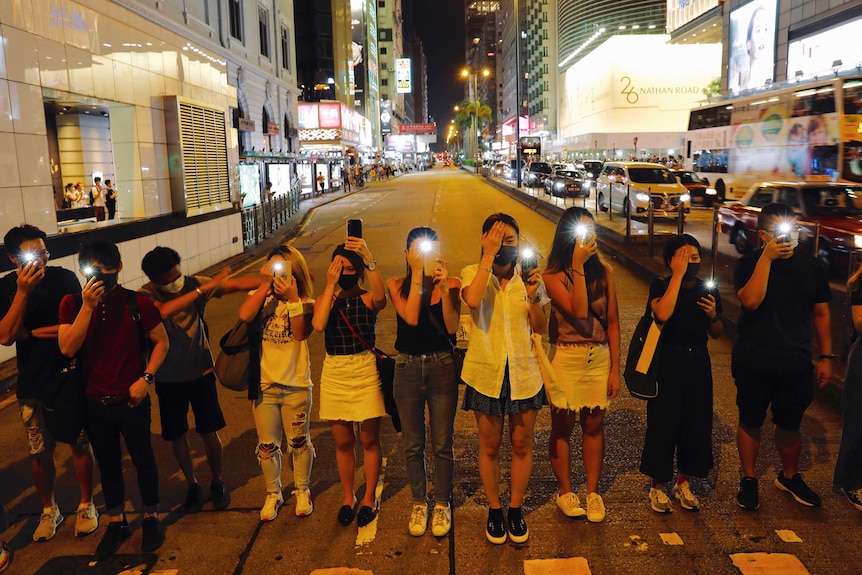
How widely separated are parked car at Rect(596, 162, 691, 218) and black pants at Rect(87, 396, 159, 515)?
60.3ft

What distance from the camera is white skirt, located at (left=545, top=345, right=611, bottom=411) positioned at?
400 cm

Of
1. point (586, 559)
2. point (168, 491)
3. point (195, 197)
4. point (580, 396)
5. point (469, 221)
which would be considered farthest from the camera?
point (469, 221)

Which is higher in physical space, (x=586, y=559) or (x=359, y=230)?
(x=359, y=230)

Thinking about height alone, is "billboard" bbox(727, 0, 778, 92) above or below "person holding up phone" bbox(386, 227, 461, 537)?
above

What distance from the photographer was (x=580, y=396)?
4020 mm

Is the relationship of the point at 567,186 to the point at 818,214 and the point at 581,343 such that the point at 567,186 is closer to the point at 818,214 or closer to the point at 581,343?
the point at 818,214

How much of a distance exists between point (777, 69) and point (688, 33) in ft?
47.9

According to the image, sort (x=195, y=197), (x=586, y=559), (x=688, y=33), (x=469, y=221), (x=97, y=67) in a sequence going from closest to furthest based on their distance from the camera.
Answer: (x=586, y=559) < (x=97, y=67) < (x=195, y=197) < (x=469, y=221) < (x=688, y=33)

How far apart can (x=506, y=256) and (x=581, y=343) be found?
2.57 ft

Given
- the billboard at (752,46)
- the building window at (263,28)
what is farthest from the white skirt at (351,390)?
the billboard at (752,46)

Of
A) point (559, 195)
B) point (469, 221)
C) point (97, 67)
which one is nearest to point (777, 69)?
point (559, 195)

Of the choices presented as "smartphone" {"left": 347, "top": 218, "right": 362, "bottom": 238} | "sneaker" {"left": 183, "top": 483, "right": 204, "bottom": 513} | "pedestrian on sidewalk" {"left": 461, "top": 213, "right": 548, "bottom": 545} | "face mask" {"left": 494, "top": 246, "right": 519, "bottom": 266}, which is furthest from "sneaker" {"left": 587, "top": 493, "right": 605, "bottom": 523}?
"sneaker" {"left": 183, "top": 483, "right": 204, "bottom": 513}

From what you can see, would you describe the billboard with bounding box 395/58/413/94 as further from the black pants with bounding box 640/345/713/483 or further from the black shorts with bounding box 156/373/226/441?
the black pants with bounding box 640/345/713/483

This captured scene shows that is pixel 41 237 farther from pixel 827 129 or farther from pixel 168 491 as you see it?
pixel 827 129
